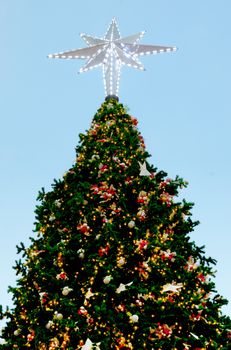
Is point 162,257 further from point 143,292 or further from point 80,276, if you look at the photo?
point 80,276

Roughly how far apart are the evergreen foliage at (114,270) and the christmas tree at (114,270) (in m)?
0.02

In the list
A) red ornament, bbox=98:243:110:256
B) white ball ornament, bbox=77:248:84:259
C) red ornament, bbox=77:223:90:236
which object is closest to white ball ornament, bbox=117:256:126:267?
red ornament, bbox=98:243:110:256

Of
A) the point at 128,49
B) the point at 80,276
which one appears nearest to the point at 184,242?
the point at 80,276

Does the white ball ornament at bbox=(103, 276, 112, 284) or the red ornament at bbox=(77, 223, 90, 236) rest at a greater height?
the red ornament at bbox=(77, 223, 90, 236)

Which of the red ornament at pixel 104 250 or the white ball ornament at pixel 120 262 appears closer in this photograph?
the white ball ornament at pixel 120 262

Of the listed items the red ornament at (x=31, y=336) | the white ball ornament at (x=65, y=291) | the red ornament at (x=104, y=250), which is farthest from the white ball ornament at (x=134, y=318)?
the red ornament at (x=31, y=336)

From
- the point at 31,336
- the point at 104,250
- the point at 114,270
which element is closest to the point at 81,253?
the point at 104,250

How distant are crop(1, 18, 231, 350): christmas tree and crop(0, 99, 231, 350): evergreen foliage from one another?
0.02 meters

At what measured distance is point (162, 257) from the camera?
852 cm

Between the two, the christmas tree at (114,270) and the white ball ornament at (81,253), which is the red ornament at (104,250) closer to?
the christmas tree at (114,270)

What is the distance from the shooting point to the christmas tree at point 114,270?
7.55 metres

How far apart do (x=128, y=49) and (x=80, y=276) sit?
8.75 m

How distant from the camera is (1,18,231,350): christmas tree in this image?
7555 mm

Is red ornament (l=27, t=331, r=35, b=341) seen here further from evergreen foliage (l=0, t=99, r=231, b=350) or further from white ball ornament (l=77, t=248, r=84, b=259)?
white ball ornament (l=77, t=248, r=84, b=259)
